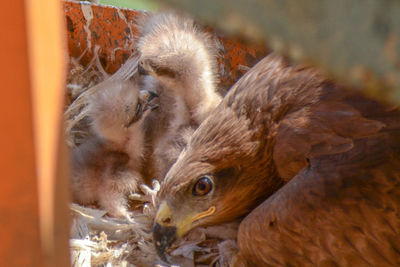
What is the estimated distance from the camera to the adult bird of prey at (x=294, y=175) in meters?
1.42

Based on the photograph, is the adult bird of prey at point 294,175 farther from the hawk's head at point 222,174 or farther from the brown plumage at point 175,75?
the brown plumage at point 175,75

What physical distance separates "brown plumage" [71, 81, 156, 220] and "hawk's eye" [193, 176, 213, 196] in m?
0.88

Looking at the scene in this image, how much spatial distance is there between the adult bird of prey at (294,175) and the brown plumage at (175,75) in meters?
0.78

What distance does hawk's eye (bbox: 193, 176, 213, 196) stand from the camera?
1850 millimetres

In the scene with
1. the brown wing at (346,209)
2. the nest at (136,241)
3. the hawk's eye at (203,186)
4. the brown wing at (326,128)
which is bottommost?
the nest at (136,241)

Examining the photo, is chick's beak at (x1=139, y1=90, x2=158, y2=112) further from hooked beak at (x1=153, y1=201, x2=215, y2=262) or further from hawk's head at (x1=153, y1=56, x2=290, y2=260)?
hooked beak at (x1=153, y1=201, x2=215, y2=262)

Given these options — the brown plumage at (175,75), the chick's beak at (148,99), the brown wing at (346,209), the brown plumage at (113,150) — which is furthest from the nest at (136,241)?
the brown wing at (346,209)

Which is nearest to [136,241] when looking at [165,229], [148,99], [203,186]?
[165,229]

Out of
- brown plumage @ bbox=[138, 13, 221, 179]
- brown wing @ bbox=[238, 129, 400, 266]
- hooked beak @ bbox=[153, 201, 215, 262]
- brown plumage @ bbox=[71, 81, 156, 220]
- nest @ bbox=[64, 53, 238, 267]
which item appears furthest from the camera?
brown plumage @ bbox=[138, 13, 221, 179]

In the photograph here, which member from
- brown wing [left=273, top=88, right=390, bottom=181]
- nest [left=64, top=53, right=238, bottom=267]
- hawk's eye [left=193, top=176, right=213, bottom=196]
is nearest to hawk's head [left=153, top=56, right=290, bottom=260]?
hawk's eye [left=193, top=176, right=213, bottom=196]

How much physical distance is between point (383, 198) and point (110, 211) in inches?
65.4

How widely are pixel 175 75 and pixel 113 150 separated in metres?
0.64

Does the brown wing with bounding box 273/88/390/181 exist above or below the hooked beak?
above

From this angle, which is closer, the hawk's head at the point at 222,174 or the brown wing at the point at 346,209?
the brown wing at the point at 346,209
